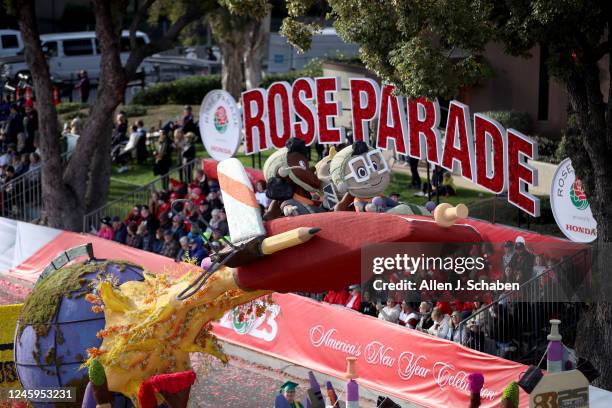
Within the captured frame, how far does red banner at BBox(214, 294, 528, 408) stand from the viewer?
1549 centimetres

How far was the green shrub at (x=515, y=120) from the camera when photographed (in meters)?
27.8

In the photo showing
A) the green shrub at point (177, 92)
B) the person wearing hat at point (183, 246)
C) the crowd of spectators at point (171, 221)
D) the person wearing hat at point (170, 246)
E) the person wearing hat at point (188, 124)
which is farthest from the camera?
the green shrub at point (177, 92)

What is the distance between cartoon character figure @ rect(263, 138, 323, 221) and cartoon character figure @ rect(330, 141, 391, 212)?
0.60m

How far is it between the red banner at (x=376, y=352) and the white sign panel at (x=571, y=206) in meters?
3.12

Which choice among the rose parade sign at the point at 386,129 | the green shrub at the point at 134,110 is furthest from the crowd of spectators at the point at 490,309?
the green shrub at the point at 134,110

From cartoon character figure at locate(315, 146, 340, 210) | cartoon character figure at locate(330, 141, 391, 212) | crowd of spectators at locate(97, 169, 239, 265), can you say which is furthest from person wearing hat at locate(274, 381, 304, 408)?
crowd of spectators at locate(97, 169, 239, 265)

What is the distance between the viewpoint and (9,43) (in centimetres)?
4584

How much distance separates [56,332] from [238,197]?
307 centimetres

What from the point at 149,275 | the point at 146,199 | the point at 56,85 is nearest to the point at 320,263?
the point at 149,275

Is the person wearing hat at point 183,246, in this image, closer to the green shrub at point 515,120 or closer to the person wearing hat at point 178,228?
the person wearing hat at point 178,228

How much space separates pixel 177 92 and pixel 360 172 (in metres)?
30.8

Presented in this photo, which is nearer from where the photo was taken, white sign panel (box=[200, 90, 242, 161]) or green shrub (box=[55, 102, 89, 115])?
white sign panel (box=[200, 90, 242, 161])

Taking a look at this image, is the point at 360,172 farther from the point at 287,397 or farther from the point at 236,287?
the point at 287,397

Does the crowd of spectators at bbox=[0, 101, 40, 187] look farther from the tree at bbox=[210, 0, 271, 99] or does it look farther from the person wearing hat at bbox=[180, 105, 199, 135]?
the tree at bbox=[210, 0, 271, 99]
